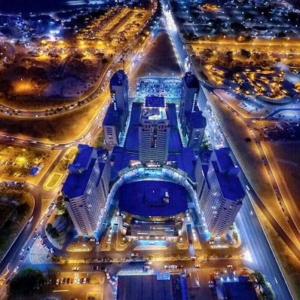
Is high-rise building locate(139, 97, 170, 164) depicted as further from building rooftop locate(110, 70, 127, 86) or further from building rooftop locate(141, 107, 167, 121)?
building rooftop locate(110, 70, 127, 86)

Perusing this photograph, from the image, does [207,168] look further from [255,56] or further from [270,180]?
[255,56]

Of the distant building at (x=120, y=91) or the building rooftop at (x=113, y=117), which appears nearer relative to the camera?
the building rooftop at (x=113, y=117)

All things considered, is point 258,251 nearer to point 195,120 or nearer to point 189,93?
point 195,120

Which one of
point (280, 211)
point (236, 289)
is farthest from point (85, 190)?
point (280, 211)

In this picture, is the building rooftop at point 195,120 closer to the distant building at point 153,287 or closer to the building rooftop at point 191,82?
the building rooftop at point 191,82

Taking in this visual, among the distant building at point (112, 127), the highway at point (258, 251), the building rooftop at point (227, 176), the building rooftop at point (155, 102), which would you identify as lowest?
the highway at point (258, 251)

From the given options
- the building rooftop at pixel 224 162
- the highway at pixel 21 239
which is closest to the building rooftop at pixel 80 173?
the highway at pixel 21 239

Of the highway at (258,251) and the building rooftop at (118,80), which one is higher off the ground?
the building rooftop at (118,80)
